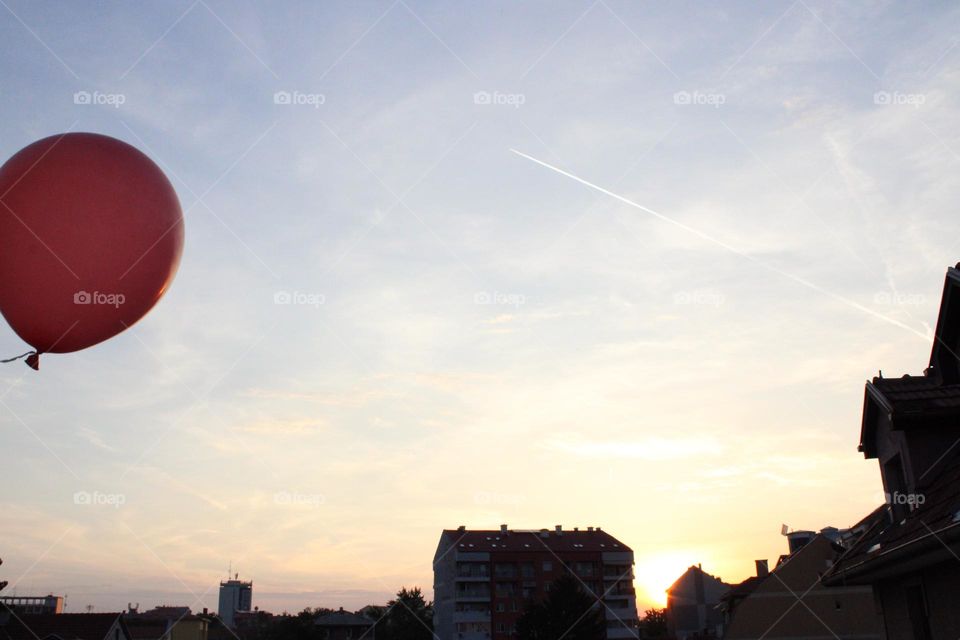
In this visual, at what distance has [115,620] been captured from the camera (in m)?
43.5

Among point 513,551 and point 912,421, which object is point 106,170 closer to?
point 912,421

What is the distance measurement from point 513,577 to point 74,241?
72654 mm

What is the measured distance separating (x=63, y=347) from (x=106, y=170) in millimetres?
1947

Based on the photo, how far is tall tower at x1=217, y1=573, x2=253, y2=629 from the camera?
125 meters

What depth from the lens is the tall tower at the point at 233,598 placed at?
12512 centimetres

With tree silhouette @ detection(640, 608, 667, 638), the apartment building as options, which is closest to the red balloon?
the apartment building

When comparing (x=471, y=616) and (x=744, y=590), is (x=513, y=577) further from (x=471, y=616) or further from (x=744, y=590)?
(x=744, y=590)

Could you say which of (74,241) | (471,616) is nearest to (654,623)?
(471,616)

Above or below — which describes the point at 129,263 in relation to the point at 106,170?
below

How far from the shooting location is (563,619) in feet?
162

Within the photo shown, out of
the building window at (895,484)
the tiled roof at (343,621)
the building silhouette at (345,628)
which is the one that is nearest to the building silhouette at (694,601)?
the building silhouette at (345,628)

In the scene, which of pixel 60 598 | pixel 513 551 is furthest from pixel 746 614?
pixel 60 598

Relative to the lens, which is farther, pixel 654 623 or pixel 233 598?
pixel 233 598

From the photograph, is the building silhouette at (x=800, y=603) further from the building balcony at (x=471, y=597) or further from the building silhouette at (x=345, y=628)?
the building silhouette at (x=345, y=628)
